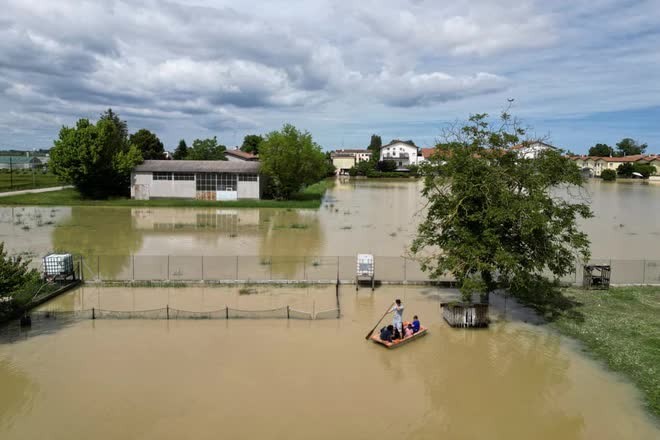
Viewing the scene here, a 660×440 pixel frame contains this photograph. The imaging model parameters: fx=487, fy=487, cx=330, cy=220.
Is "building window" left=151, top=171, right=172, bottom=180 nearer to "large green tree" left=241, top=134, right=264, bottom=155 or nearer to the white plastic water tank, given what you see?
the white plastic water tank

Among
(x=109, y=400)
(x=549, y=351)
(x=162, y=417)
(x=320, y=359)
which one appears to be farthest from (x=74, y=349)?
(x=549, y=351)

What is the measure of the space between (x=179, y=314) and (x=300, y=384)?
6.65m

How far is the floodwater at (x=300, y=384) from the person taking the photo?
10805mm

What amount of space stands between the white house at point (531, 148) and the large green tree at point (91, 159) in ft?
159

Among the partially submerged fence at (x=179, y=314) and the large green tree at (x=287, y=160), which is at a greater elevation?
the large green tree at (x=287, y=160)

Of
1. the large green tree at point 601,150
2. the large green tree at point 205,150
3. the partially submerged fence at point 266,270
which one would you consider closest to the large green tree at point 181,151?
the large green tree at point 205,150

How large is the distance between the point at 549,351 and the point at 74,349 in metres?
14.4

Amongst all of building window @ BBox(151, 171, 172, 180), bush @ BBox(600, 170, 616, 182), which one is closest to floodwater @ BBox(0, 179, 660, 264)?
building window @ BBox(151, 171, 172, 180)

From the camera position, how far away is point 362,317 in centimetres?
1769

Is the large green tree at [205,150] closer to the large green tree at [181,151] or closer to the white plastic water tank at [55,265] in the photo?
the large green tree at [181,151]

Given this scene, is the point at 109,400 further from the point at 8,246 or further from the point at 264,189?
the point at 264,189

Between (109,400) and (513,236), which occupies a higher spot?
(513,236)

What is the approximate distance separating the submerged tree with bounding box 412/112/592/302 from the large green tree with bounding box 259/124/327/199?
39.9m

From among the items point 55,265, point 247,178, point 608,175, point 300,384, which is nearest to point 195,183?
point 247,178
